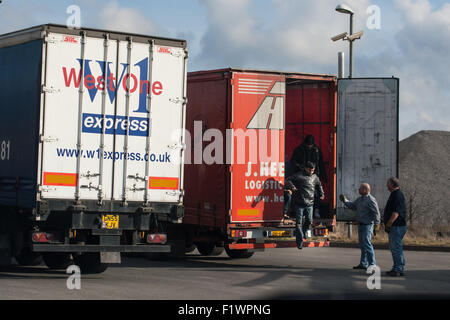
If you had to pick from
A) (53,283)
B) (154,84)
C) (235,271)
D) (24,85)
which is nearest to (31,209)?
(53,283)

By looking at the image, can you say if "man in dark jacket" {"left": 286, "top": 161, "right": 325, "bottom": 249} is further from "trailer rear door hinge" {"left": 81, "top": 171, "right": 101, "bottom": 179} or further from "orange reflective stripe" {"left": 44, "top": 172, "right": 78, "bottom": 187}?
"orange reflective stripe" {"left": 44, "top": 172, "right": 78, "bottom": 187}

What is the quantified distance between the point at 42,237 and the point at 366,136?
7.46 meters

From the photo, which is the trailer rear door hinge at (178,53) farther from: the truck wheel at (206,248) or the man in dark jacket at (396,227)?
the truck wheel at (206,248)

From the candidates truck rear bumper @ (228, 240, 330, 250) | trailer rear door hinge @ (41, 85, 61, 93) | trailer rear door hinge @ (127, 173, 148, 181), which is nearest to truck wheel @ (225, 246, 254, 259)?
truck rear bumper @ (228, 240, 330, 250)

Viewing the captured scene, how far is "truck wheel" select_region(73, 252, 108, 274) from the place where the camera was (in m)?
14.4

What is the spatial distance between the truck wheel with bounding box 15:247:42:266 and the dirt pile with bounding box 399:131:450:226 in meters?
41.4

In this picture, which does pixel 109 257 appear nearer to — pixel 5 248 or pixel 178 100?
pixel 5 248

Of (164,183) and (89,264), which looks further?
(89,264)

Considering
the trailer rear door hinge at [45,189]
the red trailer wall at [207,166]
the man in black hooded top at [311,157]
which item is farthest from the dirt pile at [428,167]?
the trailer rear door hinge at [45,189]

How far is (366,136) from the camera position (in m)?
17.3

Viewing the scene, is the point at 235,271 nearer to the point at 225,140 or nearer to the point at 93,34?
the point at 225,140

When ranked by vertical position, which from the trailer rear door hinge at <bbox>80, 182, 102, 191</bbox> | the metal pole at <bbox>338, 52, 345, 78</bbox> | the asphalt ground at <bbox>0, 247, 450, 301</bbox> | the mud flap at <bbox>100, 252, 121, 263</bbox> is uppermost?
the metal pole at <bbox>338, 52, 345, 78</bbox>

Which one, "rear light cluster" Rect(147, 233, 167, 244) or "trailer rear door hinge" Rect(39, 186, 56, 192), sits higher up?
"trailer rear door hinge" Rect(39, 186, 56, 192)

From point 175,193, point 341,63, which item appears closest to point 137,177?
point 175,193
